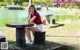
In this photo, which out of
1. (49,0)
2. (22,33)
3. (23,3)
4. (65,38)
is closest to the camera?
(22,33)

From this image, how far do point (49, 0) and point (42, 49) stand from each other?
47.1m

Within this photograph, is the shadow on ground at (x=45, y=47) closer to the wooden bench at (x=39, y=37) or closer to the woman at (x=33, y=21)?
the wooden bench at (x=39, y=37)

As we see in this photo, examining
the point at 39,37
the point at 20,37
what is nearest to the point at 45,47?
the point at 39,37

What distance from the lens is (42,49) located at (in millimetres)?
7605

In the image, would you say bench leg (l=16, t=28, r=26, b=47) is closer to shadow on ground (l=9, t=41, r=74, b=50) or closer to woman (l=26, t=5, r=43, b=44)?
shadow on ground (l=9, t=41, r=74, b=50)

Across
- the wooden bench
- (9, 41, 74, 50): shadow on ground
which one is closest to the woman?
the wooden bench

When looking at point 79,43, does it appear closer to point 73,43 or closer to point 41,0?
point 73,43

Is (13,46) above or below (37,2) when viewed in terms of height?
above

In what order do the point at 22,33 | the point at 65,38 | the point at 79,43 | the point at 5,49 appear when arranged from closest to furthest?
the point at 5,49 → the point at 22,33 → the point at 79,43 → the point at 65,38

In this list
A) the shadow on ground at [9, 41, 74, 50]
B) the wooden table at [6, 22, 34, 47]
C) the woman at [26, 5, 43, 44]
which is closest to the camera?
the wooden table at [6, 22, 34, 47]

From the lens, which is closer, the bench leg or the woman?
the bench leg

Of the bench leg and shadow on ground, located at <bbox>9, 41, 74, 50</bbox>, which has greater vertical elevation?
the bench leg

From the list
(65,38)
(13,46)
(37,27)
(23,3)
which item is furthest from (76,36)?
(23,3)

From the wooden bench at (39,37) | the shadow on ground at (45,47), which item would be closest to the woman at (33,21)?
the wooden bench at (39,37)
